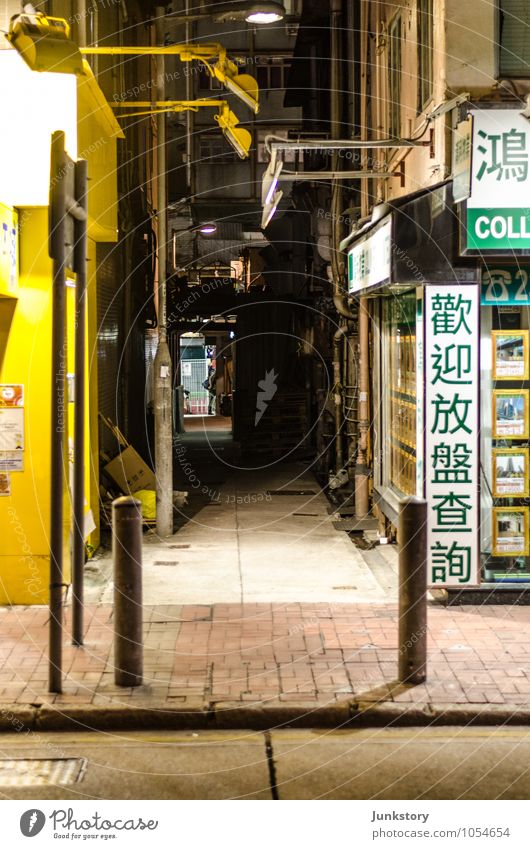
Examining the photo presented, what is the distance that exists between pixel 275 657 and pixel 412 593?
1.25m

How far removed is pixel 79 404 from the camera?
738cm

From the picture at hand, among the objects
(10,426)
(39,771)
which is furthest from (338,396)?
(39,771)

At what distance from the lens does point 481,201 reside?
27.5 ft

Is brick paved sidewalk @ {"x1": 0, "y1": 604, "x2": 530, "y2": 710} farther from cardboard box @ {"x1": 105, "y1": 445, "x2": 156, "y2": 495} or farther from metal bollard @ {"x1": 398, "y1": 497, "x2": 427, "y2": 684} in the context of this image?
cardboard box @ {"x1": 105, "y1": 445, "x2": 156, "y2": 495}

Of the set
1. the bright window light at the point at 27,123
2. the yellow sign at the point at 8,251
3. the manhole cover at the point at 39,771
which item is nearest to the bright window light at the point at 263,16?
the bright window light at the point at 27,123

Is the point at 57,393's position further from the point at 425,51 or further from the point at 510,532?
the point at 425,51

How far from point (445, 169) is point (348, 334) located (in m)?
5.48

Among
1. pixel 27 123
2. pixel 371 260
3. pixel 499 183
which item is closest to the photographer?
pixel 499 183

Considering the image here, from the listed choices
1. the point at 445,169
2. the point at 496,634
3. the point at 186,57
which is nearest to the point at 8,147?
the point at 186,57

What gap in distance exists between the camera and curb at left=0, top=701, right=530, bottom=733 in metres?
6.25

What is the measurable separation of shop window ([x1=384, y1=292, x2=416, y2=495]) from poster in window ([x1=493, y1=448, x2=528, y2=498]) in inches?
54.1

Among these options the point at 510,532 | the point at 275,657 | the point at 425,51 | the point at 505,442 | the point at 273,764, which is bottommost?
the point at 273,764

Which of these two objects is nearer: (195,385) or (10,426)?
(10,426)

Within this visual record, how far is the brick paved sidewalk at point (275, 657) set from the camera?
21.4ft
